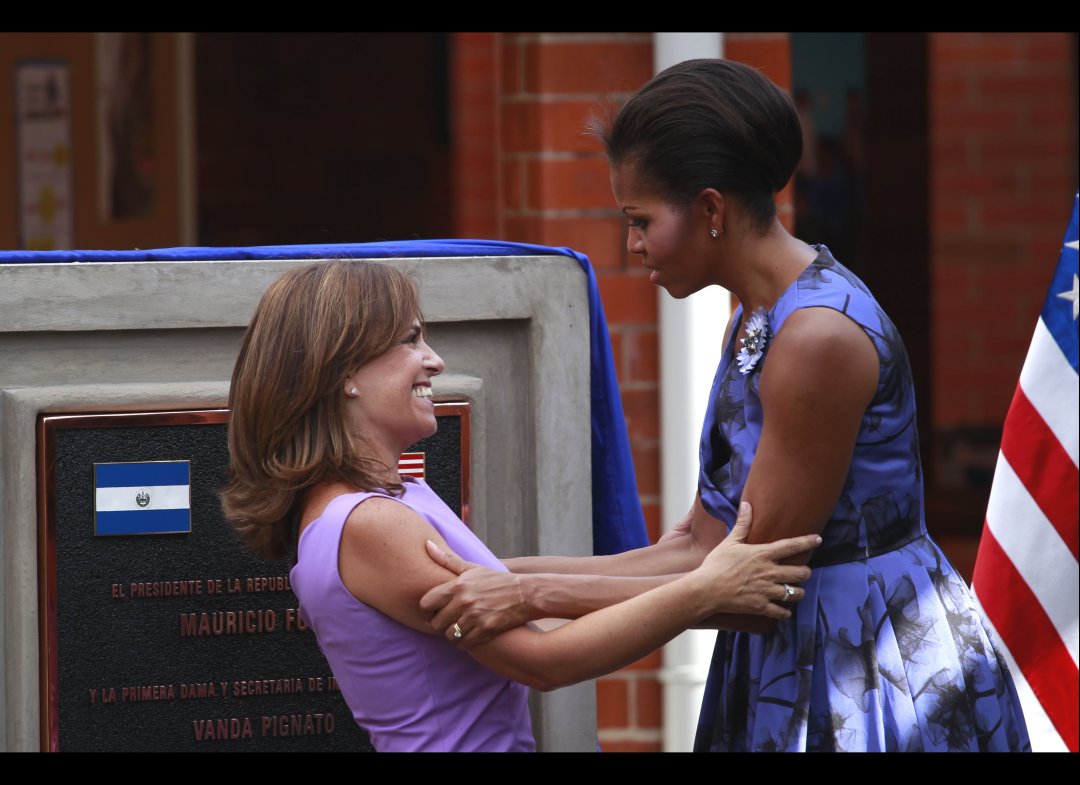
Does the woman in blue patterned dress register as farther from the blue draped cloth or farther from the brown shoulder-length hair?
the blue draped cloth

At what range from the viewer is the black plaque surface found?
273cm

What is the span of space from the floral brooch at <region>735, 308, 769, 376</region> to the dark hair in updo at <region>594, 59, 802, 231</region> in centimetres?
14

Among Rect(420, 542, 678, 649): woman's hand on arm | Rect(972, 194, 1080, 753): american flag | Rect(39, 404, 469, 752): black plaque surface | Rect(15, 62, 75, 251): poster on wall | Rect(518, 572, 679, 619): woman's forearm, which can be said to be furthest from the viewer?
Rect(15, 62, 75, 251): poster on wall

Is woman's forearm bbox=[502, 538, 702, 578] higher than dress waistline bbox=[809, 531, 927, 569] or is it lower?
lower

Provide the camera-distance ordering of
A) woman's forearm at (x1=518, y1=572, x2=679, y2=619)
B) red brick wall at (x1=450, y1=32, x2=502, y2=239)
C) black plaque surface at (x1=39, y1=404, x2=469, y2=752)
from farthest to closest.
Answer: red brick wall at (x1=450, y1=32, x2=502, y2=239) < black plaque surface at (x1=39, y1=404, x2=469, y2=752) < woman's forearm at (x1=518, y1=572, x2=679, y2=619)

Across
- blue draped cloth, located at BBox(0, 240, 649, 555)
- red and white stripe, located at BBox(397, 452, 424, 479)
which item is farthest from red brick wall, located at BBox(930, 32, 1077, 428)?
red and white stripe, located at BBox(397, 452, 424, 479)

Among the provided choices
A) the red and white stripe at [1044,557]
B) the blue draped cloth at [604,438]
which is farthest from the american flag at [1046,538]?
the blue draped cloth at [604,438]

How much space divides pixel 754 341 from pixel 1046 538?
1260 millimetres

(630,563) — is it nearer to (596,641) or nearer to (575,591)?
(575,591)

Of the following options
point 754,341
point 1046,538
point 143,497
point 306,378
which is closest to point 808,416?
point 754,341

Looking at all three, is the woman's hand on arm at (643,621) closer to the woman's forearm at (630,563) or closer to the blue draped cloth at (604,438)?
Result: the woman's forearm at (630,563)

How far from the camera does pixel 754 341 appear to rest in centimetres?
233

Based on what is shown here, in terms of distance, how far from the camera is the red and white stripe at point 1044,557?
3.28 metres

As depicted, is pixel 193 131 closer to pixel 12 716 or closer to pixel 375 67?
pixel 375 67
